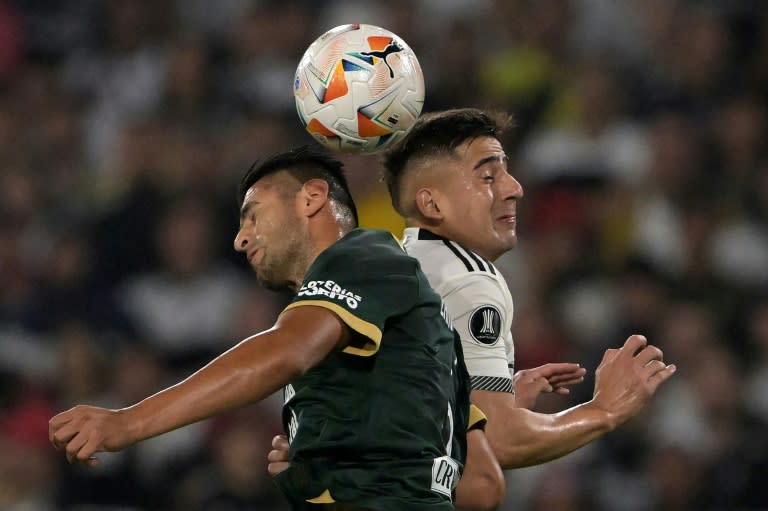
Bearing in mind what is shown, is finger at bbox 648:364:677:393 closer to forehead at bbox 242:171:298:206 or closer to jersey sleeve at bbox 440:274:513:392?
jersey sleeve at bbox 440:274:513:392

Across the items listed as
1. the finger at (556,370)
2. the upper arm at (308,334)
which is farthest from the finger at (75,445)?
the finger at (556,370)

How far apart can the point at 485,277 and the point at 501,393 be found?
0.35 meters

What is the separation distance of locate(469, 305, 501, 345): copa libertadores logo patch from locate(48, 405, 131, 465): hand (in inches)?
53.4

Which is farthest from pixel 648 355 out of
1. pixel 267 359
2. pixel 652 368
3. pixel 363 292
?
pixel 267 359

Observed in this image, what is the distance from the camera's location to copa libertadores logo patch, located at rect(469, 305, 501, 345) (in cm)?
409

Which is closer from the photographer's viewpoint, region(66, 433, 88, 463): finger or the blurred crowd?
region(66, 433, 88, 463): finger

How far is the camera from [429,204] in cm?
442

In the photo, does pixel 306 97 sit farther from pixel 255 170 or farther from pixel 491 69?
pixel 491 69

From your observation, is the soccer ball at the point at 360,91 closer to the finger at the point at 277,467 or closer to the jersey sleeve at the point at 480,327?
the jersey sleeve at the point at 480,327

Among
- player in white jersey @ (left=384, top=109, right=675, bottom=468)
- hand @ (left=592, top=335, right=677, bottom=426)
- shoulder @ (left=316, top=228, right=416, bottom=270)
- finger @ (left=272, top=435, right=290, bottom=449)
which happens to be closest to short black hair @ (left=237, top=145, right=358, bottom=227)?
shoulder @ (left=316, top=228, right=416, bottom=270)

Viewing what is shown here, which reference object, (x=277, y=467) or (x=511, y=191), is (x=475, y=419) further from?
(x=511, y=191)

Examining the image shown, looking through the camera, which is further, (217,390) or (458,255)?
(458,255)

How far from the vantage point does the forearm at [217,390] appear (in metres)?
3.05

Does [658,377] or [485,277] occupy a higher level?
[485,277]
